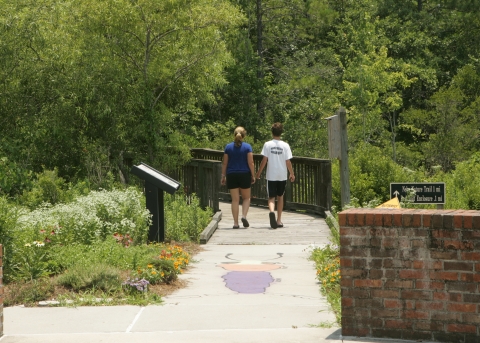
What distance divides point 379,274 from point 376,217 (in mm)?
479

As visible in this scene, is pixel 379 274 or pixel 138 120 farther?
pixel 138 120

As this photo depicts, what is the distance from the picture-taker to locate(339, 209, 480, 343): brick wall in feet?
23.0

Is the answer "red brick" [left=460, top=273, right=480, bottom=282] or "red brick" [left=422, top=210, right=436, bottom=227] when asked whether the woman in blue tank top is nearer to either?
"red brick" [left=422, top=210, right=436, bottom=227]

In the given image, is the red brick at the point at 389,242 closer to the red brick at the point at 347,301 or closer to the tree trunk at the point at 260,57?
the red brick at the point at 347,301

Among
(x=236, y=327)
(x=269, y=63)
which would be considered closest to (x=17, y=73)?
(x=236, y=327)

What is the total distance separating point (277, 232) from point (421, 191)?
491 centimetres

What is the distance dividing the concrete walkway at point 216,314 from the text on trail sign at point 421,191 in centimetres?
142

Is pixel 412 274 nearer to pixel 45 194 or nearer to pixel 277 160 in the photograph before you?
pixel 277 160

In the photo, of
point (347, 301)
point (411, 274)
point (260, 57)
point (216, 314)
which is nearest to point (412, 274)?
point (411, 274)

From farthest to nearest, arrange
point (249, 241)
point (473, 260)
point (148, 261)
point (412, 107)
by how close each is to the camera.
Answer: point (412, 107) → point (249, 241) → point (148, 261) → point (473, 260)

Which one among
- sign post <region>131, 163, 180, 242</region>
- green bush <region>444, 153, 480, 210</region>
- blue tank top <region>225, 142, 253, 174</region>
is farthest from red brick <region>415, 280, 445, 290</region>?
green bush <region>444, 153, 480, 210</region>

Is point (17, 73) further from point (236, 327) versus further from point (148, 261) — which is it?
point (236, 327)

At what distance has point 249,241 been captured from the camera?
44.3ft

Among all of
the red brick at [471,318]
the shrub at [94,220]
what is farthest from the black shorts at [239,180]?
the red brick at [471,318]
